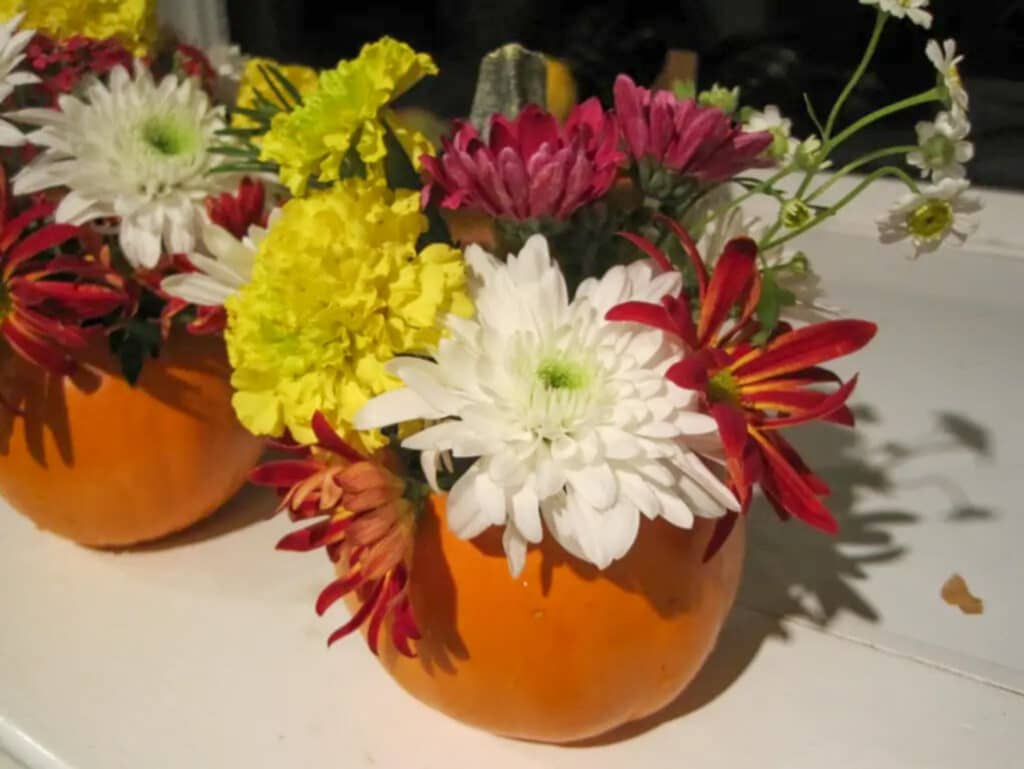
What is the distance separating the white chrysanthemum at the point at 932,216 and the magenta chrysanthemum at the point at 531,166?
5.2 inches

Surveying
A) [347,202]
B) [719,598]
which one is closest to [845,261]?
[719,598]

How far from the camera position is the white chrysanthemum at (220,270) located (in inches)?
18.5

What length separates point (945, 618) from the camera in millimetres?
615

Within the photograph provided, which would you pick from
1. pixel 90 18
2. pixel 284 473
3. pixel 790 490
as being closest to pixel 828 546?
pixel 790 490

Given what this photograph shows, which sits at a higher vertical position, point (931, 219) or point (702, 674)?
point (931, 219)

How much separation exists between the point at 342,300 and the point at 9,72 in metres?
0.30

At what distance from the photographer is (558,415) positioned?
40cm

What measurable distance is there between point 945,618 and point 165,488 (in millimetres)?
491

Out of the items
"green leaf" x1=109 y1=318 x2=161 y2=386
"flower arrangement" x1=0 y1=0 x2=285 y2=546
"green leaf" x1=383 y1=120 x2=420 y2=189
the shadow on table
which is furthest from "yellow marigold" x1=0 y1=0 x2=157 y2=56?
the shadow on table

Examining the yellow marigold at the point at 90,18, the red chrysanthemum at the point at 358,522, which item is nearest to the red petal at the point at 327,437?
the red chrysanthemum at the point at 358,522

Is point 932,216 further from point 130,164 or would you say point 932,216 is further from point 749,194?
point 130,164

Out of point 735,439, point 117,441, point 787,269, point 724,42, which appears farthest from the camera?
point 724,42

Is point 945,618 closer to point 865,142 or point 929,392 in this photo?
point 929,392

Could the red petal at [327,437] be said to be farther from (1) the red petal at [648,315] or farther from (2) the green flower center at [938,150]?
(2) the green flower center at [938,150]
